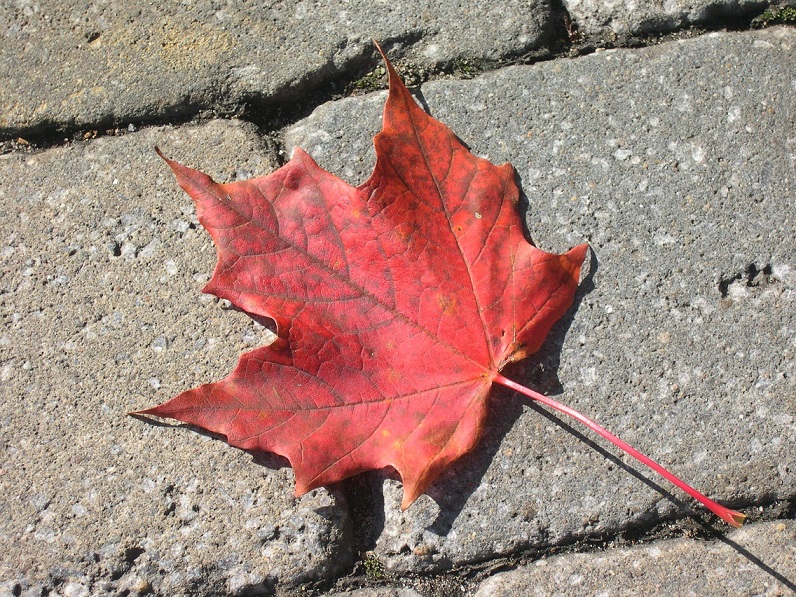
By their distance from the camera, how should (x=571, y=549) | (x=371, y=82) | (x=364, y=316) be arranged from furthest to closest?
(x=371, y=82) → (x=571, y=549) → (x=364, y=316)

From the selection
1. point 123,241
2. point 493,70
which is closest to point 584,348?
point 493,70

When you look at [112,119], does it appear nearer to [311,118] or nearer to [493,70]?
[311,118]

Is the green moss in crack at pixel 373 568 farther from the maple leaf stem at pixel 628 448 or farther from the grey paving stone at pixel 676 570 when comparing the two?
the maple leaf stem at pixel 628 448

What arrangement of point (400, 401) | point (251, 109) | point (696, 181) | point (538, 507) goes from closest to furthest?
point (400, 401) → point (538, 507) → point (696, 181) → point (251, 109)

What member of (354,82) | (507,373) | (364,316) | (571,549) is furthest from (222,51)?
(571,549)

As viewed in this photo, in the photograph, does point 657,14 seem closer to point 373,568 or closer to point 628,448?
point 628,448
